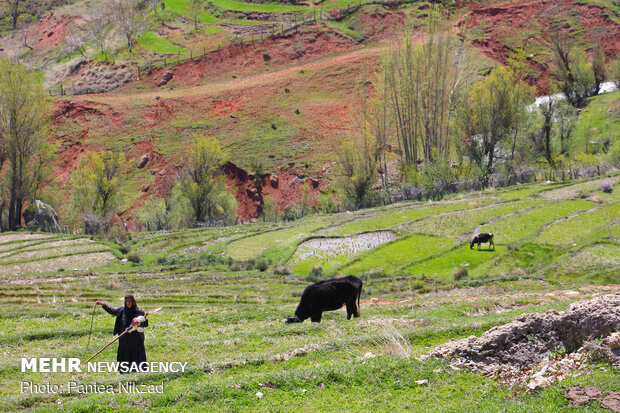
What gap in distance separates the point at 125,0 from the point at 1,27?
135 ft

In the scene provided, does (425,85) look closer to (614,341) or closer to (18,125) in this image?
(18,125)

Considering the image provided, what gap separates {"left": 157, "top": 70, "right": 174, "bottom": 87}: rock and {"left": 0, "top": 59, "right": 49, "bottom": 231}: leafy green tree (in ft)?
162

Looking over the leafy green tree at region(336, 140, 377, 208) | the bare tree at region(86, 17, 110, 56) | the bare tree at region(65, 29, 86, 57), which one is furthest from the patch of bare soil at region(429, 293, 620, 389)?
the bare tree at region(65, 29, 86, 57)

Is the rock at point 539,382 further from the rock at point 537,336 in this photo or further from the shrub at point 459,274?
the shrub at point 459,274

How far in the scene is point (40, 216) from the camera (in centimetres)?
6125

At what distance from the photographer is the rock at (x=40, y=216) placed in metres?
60.7

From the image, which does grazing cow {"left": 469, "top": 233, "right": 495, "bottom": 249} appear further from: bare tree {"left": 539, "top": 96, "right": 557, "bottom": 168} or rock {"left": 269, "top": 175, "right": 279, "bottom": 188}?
rock {"left": 269, "top": 175, "right": 279, "bottom": 188}

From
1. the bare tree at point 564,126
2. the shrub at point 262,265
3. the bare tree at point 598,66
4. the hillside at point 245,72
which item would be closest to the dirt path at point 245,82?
the hillside at point 245,72

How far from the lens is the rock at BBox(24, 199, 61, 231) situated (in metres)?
60.7

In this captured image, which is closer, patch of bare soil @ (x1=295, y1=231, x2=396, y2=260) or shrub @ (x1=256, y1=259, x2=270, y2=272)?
shrub @ (x1=256, y1=259, x2=270, y2=272)

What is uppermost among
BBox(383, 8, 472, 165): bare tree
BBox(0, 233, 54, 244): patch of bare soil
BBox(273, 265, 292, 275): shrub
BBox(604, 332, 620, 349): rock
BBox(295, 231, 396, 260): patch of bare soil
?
BBox(383, 8, 472, 165): bare tree

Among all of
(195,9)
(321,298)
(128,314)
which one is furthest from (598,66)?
(128,314)

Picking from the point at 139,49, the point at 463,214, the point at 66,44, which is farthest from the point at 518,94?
the point at 66,44

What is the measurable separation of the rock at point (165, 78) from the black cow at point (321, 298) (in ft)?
329
